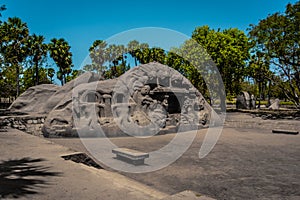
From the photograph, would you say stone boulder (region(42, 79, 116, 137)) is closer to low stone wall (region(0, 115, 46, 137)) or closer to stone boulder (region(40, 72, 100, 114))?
stone boulder (region(40, 72, 100, 114))

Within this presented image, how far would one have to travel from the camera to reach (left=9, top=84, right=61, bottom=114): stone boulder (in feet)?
66.2

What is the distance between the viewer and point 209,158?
8562mm

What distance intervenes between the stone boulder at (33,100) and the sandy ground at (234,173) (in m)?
11.1

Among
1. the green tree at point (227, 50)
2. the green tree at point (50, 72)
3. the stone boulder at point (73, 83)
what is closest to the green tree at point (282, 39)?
the green tree at point (227, 50)

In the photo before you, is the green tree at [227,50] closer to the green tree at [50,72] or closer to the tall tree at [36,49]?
the tall tree at [36,49]

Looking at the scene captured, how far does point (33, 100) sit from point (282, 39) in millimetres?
21847

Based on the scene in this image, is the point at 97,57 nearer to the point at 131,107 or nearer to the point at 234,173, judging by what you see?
the point at 131,107

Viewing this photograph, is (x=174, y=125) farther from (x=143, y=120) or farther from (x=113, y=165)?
(x=113, y=165)

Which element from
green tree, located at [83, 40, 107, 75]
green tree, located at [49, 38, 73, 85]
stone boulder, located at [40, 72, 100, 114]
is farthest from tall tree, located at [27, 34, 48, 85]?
stone boulder, located at [40, 72, 100, 114]

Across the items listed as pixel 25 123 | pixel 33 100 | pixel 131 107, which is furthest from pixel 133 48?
pixel 131 107

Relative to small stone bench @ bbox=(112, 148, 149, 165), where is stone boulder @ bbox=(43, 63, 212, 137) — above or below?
above

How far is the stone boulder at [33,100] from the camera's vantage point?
20.2 meters

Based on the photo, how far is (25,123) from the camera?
15805mm

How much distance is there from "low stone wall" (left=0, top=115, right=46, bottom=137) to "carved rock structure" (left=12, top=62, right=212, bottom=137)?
167 centimetres
